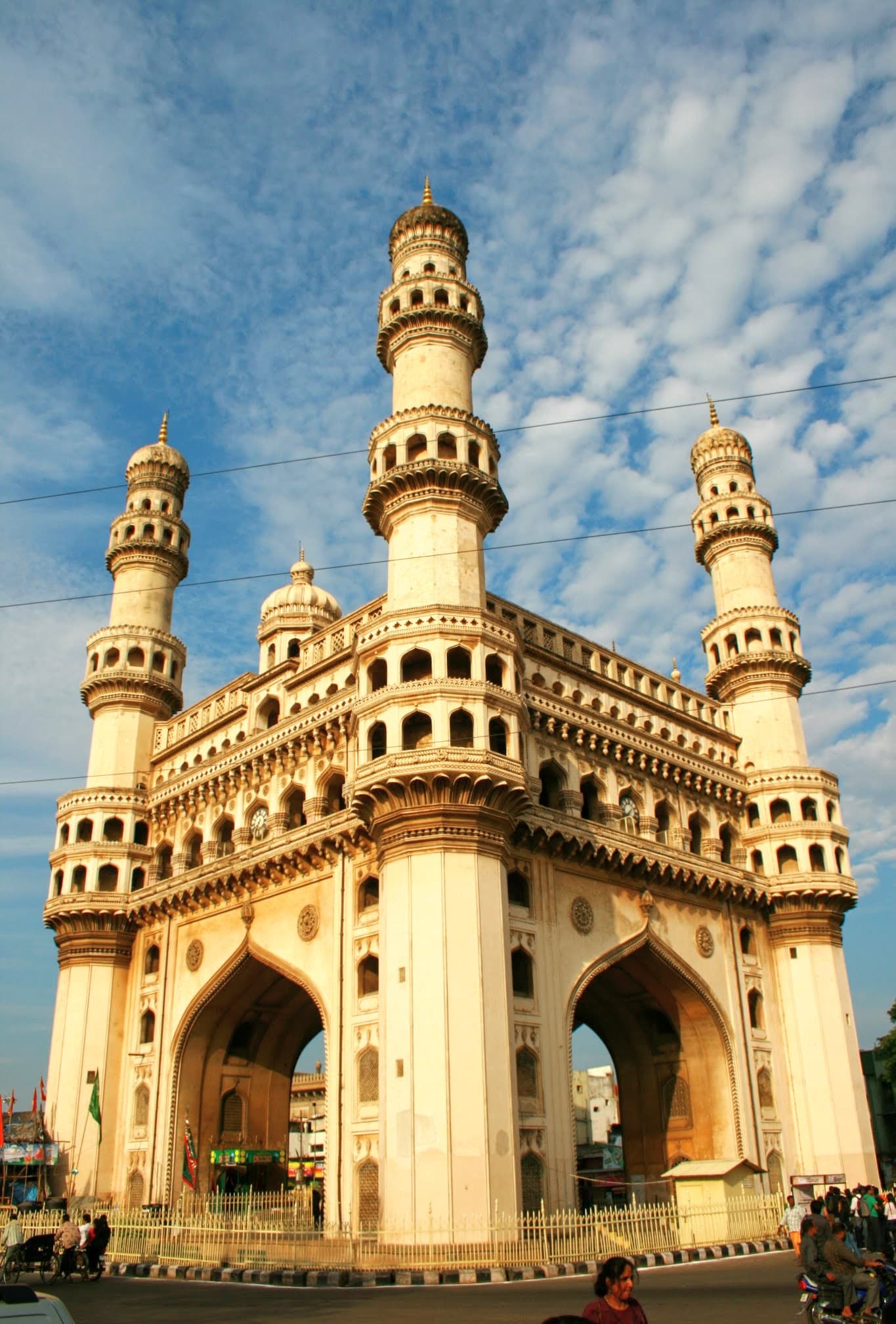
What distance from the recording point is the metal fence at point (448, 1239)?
1956 centimetres

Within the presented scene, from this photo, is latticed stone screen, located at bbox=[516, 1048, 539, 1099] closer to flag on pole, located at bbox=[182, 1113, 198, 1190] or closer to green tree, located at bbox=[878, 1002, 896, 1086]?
flag on pole, located at bbox=[182, 1113, 198, 1190]

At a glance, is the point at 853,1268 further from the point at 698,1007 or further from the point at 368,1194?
the point at 698,1007

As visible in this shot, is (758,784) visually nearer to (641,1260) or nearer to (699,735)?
(699,735)

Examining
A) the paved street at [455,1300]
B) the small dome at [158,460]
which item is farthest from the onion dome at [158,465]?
the paved street at [455,1300]

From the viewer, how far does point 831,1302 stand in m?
10.2

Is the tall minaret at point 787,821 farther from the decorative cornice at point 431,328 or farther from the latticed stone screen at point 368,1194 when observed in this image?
the latticed stone screen at point 368,1194

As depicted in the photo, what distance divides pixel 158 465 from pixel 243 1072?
2268 cm

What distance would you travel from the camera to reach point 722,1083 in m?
31.2

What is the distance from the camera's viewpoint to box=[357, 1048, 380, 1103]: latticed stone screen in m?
25.1

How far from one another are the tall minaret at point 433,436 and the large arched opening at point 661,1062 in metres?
11.4

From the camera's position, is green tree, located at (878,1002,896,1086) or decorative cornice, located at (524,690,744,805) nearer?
decorative cornice, located at (524,690,744,805)

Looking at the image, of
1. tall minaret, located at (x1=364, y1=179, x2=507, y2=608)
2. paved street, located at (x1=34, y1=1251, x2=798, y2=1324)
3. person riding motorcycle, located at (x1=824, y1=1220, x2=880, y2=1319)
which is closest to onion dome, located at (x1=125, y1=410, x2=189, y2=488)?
tall minaret, located at (x1=364, y1=179, x2=507, y2=608)

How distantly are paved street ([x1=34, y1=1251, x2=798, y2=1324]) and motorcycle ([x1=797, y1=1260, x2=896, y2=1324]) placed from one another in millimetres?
1775

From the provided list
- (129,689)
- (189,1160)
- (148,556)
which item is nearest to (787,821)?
(189,1160)
